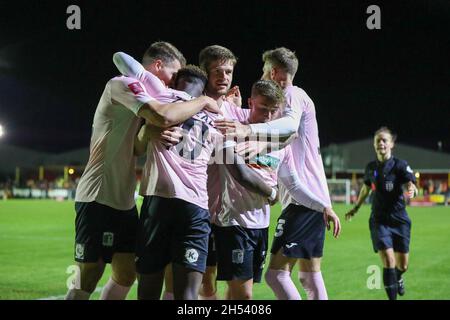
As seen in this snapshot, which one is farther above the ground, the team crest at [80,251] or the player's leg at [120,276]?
the team crest at [80,251]

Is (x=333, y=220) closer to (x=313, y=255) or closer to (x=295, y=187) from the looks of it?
(x=295, y=187)

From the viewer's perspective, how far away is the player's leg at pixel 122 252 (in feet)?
13.8

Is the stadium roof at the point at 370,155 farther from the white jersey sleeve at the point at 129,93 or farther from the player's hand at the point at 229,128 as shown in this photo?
the white jersey sleeve at the point at 129,93

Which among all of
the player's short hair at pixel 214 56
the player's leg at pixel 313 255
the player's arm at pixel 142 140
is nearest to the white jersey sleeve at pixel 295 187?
the player's leg at pixel 313 255

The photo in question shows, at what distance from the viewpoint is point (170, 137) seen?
3.52 m

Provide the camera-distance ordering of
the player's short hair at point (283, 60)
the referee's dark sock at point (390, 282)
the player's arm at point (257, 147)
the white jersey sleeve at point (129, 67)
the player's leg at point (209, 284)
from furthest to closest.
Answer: the referee's dark sock at point (390, 282) → the player's short hair at point (283, 60) → the player's leg at point (209, 284) → the player's arm at point (257, 147) → the white jersey sleeve at point (129, 67)

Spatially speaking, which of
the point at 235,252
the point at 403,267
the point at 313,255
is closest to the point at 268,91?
the point at 235,252

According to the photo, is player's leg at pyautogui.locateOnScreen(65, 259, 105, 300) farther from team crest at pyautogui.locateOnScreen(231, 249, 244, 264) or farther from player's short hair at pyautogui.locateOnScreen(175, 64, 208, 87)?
player's short hair at pyautogui.locateOnScreen(175, 64, 208, 87)

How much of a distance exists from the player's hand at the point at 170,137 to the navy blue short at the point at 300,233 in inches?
62.8

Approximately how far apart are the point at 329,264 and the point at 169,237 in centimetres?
697

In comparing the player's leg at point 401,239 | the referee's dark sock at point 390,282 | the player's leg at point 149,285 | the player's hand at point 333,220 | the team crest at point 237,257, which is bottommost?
the referee's dark sock at point 390,282

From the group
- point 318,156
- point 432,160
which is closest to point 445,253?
point 318,156

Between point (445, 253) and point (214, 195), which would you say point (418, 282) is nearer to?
point (445, 253)

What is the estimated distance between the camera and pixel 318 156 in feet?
15.9
